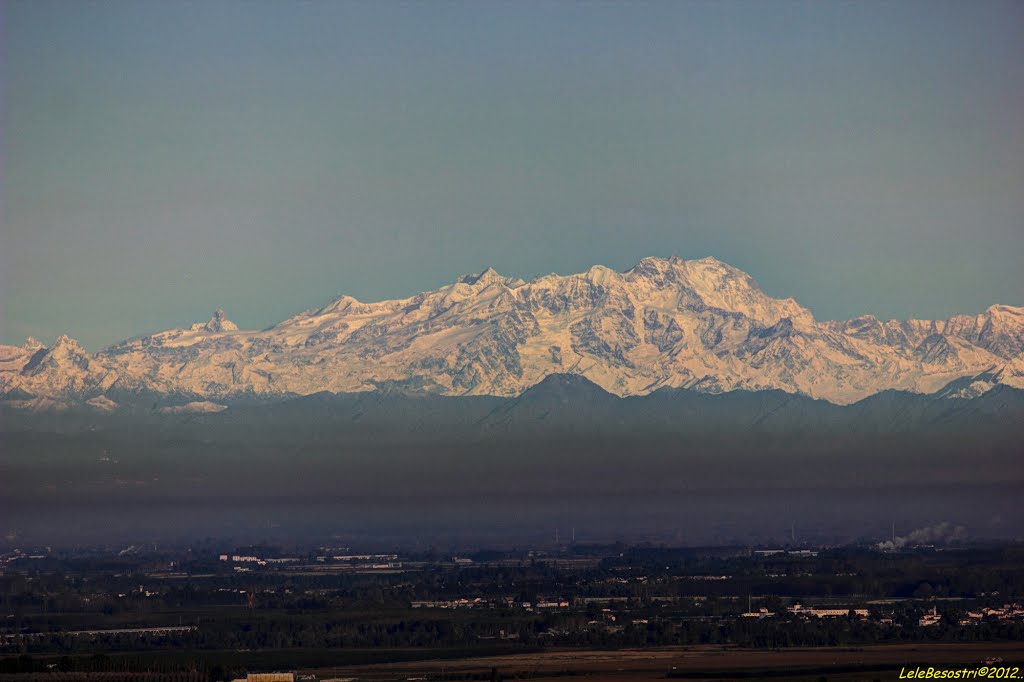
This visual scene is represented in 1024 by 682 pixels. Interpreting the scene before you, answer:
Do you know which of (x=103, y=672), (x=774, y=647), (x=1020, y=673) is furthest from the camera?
(x=774, y=647)

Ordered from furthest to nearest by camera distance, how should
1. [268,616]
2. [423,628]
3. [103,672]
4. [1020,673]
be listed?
[268,616], [423,628], [103,672], [1020,673]

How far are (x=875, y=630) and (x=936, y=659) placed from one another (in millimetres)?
27307

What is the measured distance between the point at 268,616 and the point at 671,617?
36236mm

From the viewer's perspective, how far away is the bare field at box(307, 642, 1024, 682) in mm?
140875

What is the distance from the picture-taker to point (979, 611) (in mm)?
183250

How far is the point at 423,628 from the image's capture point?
599ft

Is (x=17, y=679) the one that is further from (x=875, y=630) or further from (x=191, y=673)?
(x=875, y=630)

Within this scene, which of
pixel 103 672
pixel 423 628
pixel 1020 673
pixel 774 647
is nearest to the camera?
pixel 1020 673

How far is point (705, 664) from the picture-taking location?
14975 centimetres

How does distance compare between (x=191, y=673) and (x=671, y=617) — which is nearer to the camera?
(x=191, y=673)

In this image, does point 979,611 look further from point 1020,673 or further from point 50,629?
point 50,629

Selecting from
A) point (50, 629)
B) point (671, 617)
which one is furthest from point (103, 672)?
point (671, 617)

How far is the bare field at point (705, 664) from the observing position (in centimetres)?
14088

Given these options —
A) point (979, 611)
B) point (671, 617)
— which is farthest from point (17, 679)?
point (979, 611)
